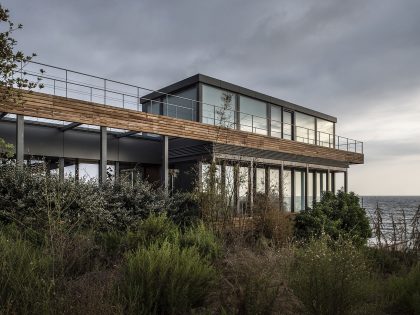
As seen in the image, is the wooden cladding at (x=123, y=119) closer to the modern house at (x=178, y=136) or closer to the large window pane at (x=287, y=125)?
the modern house at (x=178, y=136)

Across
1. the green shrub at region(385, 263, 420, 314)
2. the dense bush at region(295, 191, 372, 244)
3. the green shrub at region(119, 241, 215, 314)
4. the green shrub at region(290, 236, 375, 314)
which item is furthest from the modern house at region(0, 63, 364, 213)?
the green shrub at region(290, 236, 375, 314)

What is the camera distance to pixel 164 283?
4.02 m

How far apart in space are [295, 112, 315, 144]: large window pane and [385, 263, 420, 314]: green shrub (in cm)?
1717

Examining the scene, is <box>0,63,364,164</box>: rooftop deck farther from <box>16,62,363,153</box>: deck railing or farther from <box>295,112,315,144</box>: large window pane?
<box>295,112,315,144</box>: large window pane

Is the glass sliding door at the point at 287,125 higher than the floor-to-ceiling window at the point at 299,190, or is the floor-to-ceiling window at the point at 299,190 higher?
the glass sliding door at the point at 287,125

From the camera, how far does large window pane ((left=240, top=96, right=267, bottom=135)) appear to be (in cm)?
1831

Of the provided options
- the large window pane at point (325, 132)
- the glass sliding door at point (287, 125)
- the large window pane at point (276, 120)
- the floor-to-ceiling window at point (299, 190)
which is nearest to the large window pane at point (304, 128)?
the glass sliding door at point (287, 125)

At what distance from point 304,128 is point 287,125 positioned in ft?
4.23

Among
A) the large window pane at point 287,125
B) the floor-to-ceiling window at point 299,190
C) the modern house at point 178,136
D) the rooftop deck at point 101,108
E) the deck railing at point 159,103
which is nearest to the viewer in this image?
the rooftop deck at point 101,108

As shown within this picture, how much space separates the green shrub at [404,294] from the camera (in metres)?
4.48

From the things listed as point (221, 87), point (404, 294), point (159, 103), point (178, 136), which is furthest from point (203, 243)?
point (159, 103)

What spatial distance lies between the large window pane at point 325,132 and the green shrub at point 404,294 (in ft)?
64.1

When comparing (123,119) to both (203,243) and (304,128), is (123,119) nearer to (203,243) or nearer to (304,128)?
(203,243)

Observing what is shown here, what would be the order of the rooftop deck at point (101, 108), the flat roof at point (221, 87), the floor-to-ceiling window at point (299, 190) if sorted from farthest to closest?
1. the floor-to-ceiling window at point (299, 190)
2. the flat roof at point (221, 87)
3. the rooftop deck at point (101, 108)
